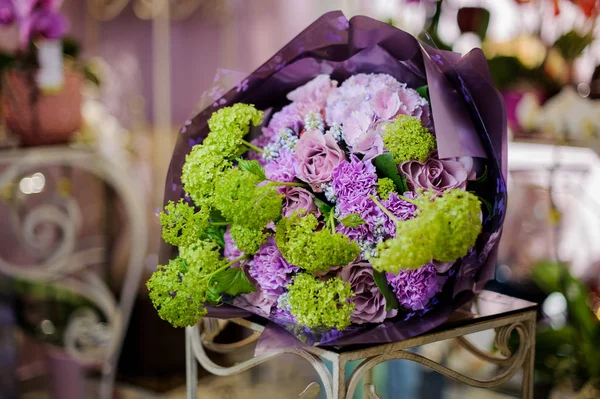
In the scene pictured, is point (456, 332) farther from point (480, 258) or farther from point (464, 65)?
point (464, 65)

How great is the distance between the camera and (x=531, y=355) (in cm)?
100

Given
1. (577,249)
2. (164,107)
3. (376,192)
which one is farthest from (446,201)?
(164,107)

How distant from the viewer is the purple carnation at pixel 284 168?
0.85 m

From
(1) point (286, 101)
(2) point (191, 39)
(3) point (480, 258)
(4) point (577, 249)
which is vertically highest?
(2) point (191, 39)

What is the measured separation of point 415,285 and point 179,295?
277 millimetres

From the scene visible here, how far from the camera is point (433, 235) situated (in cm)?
71

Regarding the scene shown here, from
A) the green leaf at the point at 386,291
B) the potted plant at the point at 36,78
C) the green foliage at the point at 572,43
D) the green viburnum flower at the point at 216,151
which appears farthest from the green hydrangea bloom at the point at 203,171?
the green foliage at the point at 572,43

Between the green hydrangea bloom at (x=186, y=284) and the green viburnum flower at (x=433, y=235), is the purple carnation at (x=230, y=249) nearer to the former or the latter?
the green hydrangea bloom at (x=186, y=284)

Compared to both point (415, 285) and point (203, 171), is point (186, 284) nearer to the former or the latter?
point (203, 171)

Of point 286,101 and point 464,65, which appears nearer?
point 464,65

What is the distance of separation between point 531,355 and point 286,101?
51 cm

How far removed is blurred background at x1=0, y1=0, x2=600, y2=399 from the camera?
5.30ft

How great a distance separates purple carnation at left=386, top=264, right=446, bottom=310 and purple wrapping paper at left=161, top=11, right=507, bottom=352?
2cm

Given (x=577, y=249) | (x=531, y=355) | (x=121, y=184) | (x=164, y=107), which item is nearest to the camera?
(x=531, y=355)
